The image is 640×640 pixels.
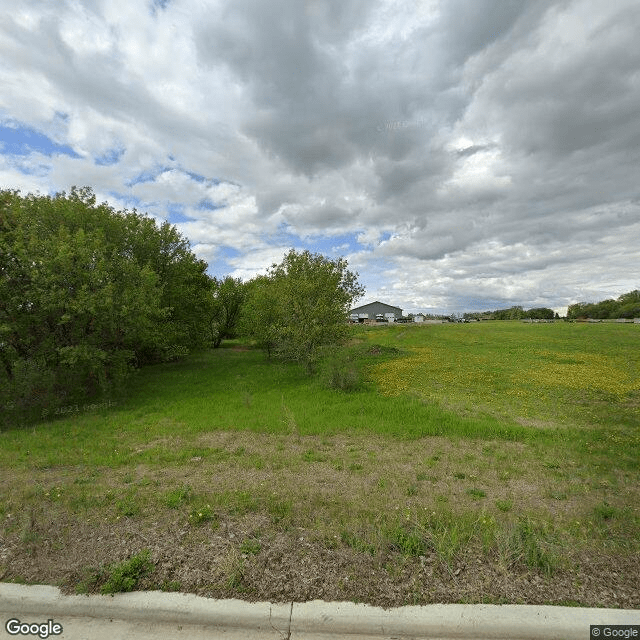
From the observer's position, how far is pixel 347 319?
74.7 feet

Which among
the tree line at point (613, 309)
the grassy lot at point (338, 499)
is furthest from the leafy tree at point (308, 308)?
the tree line at point (613, 309)

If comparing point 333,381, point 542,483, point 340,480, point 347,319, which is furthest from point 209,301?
point 542,483

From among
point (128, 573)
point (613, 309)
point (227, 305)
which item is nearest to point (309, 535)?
point (128, 573)

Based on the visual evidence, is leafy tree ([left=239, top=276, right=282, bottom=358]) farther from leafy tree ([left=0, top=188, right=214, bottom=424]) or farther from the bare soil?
the bare soil

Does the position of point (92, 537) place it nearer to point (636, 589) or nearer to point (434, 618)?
point (434, 618)

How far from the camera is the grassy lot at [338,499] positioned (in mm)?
3963

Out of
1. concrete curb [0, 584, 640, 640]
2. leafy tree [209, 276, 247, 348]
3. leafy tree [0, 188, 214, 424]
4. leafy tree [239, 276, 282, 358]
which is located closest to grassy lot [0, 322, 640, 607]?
concrete curb [0, 584, 640, 640]

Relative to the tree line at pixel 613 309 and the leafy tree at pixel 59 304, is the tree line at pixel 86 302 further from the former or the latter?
the tree line at pixel 613 309

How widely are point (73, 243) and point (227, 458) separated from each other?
1295 cm

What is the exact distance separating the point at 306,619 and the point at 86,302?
1494 cm

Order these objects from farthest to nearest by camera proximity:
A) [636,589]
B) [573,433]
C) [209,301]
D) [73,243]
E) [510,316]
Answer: [510,316] → [209,301] → [73,243] → [573,433] → [636,589]

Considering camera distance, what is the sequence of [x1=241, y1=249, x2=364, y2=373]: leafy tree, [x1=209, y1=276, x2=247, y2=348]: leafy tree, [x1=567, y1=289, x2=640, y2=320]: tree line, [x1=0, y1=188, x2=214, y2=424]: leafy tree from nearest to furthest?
[x1=0, y1=188, x2=214, y2=424]: leafy tree → [x1=241, y1=249, x2=364, y2=373]: leafy tree → [x1=209, y1=276, x2=247, y2=348]: leafy tree → [x1=567, y1=289, x2=640, y2=320]: tree line

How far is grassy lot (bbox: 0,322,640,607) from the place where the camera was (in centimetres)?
396

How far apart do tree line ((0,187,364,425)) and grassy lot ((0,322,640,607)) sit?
2.46 m
